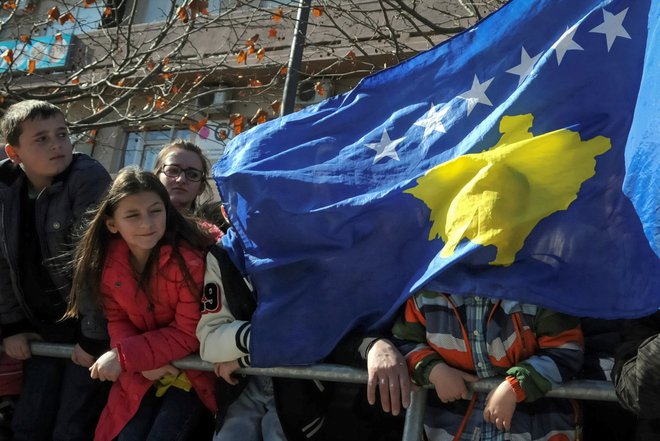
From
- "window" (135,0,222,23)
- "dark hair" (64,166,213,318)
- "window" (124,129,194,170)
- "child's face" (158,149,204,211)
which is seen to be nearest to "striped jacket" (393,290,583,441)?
"dark hair" (64,166,213,318)

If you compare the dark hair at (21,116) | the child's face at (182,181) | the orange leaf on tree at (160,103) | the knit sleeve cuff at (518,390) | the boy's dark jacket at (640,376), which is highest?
the orange leaf on tree at (160,103)

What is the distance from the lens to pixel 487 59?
3.79 meters

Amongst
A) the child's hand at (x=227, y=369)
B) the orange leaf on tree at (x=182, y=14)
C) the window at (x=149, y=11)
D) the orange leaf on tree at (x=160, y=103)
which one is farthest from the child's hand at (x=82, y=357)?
the window at (x=149, y=11)

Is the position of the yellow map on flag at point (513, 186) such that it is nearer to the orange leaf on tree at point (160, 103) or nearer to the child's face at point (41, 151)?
the child's face at point (41, 151)

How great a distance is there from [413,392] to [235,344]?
83 cm

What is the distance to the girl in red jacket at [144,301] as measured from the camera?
389 centimetres

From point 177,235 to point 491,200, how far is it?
1563mm

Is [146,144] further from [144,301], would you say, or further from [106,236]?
[144,301]

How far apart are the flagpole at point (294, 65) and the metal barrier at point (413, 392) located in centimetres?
294

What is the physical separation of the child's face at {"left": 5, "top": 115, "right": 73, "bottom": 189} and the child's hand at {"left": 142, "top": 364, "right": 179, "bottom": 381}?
4.34 ft

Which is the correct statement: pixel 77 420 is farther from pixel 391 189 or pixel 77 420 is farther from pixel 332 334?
pixel 391 189

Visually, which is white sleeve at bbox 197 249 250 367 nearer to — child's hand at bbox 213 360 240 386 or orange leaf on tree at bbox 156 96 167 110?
child's hand at bbox 213 360 240 386

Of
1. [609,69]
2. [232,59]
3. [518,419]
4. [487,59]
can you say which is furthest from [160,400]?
[232,59]

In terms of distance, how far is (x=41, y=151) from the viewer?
4664 mm
